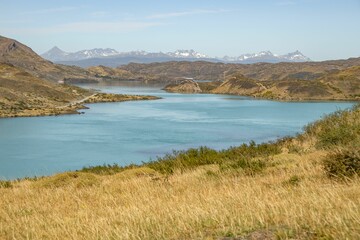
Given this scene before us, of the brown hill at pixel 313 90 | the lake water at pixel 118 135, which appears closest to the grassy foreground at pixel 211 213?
the lake water at pixel 118 135

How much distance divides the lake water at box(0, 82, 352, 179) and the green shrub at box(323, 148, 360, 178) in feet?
109

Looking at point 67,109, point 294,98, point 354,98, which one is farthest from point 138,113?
point 354,98

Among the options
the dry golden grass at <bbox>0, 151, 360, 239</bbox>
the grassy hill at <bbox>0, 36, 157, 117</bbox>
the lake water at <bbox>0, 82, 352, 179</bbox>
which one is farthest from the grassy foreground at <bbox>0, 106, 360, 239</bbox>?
the grassy hill at <bbox>0, 36, 157, 117</bbox>

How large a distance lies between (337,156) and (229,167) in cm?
452

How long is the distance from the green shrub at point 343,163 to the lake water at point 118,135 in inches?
1302

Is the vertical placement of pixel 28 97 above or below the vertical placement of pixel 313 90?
below

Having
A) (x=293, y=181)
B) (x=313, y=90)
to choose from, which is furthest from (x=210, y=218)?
(x=313, y=90)

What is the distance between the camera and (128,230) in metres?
5.41

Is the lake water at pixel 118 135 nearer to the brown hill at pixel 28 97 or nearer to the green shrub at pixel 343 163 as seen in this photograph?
the brown hill at pixel 28 97

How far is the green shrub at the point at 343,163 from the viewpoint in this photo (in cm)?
963

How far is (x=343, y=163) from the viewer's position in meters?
9.93

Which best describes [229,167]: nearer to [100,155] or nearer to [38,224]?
[38,224]

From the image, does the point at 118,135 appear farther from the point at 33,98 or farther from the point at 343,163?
the point at 33,98

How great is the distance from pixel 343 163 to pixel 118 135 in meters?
60.1
